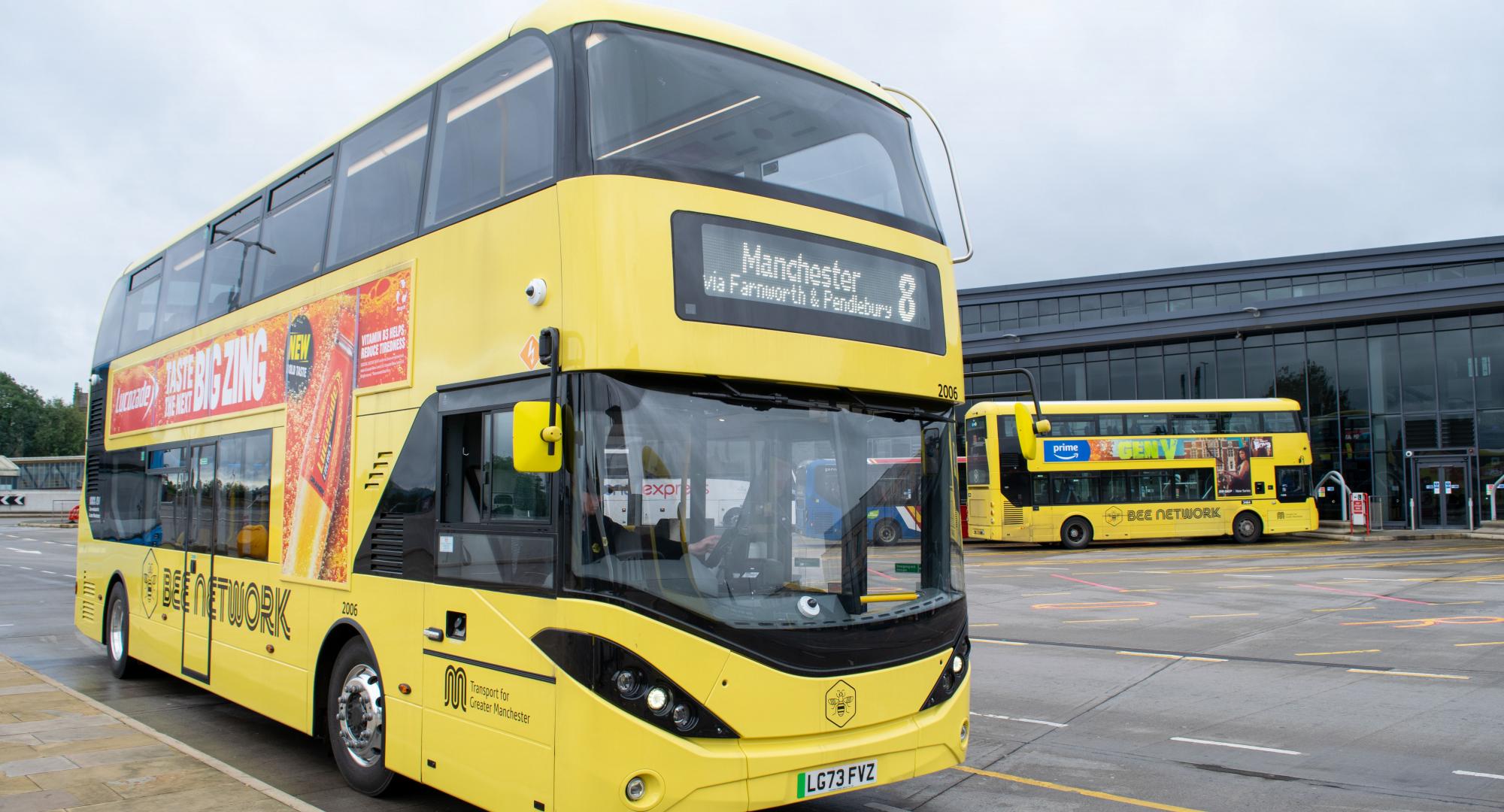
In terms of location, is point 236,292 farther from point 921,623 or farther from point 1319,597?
point 1319,597

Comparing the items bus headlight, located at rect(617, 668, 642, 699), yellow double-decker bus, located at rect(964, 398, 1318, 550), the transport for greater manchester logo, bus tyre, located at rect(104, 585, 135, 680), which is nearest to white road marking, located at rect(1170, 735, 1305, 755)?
the transport for greater manchester logo

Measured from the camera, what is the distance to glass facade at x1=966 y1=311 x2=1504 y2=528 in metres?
35.6

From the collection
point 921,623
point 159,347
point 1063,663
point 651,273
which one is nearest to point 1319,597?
point 1063,663

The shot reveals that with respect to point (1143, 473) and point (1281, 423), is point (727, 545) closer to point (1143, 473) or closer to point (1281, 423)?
point (1143, 473)

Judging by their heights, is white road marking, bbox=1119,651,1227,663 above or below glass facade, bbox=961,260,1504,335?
below

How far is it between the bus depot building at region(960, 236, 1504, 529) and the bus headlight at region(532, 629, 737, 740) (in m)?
35.9

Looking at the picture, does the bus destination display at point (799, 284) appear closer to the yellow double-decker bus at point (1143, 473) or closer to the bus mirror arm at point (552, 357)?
the bus mirror arm at point (552, 357)

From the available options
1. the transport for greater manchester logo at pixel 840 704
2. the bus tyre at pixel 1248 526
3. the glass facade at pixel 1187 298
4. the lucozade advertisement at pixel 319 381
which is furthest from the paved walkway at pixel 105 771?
the glass facade at pixel 1187 298

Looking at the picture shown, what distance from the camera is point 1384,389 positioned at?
3725 centimetres

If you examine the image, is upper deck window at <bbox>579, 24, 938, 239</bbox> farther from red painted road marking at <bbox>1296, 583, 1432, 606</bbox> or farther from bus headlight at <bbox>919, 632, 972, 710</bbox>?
red painted road marking at <bbox>1296, 583, 1432, 606</bbox>

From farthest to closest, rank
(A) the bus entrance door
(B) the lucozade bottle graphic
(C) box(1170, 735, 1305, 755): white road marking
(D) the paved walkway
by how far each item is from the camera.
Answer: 1. (A) the bus entrance door
2. (C) box(1170, 735, 1305, 755): white road marking
3. (B) the lucozade bottle graphic
4. (D) the paved walkway

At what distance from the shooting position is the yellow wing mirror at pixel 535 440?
4645 mm

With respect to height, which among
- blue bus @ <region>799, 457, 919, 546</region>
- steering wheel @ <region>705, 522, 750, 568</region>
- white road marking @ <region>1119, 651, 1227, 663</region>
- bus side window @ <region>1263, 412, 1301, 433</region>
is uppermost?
bus side window @ <region>1263, 412, 1301, 433</region>

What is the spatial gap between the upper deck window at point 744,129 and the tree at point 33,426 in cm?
13244
